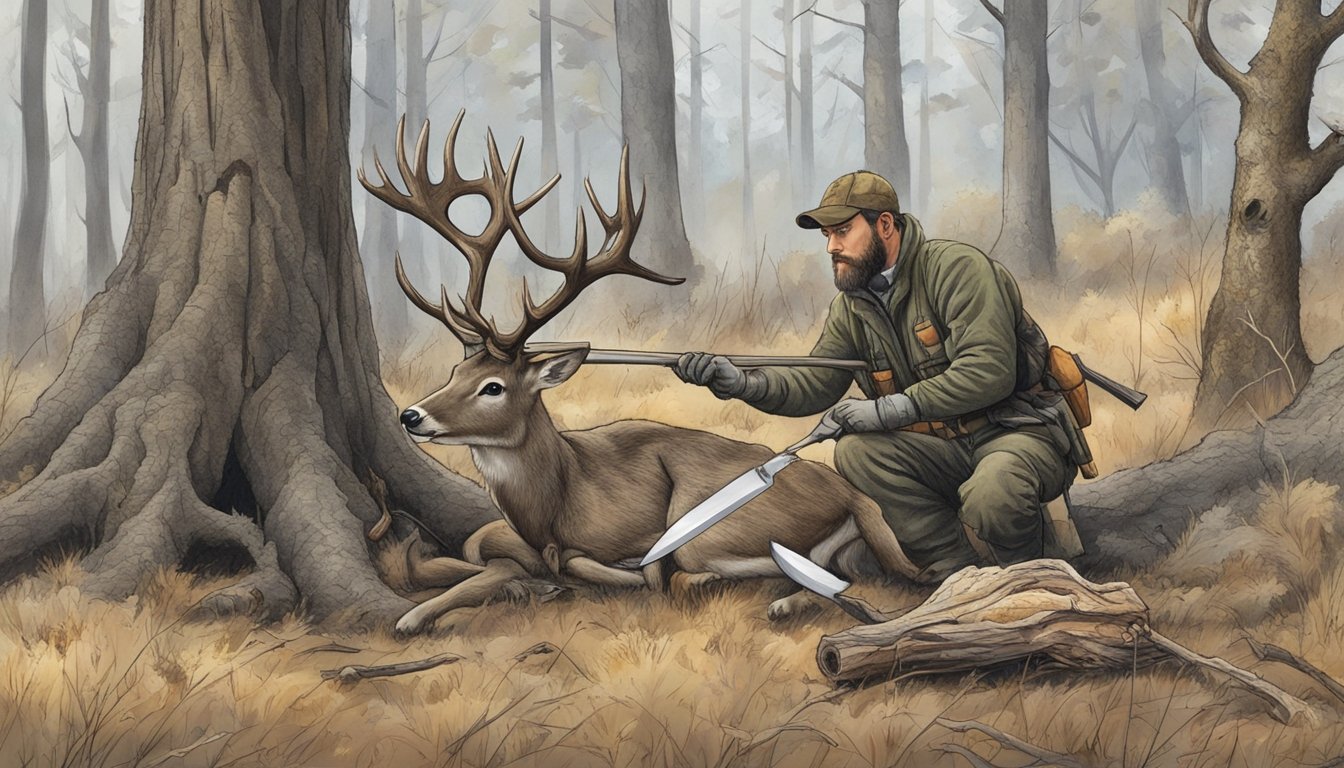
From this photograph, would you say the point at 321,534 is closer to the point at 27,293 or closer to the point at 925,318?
the point at 925,318

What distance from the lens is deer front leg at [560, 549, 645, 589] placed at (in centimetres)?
500

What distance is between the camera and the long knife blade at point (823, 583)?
4.69m

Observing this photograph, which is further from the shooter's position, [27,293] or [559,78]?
[559,78]

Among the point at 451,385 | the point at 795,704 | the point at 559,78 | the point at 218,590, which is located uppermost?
the point at 559,78

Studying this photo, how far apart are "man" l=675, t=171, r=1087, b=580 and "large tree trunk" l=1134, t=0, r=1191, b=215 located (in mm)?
10515

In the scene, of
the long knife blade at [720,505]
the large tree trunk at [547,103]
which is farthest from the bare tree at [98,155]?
the long knife blade at [720,505]

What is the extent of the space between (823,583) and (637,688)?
882 millimetres

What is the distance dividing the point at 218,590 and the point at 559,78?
17064 mm

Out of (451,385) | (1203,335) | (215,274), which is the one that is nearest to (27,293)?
(215,274)

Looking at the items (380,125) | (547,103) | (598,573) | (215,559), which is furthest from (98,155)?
(598,573)

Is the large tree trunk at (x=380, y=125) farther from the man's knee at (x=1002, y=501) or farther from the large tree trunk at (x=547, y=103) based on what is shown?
the man's knee at (x=1002, y=501)

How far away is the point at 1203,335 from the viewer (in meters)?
6.10

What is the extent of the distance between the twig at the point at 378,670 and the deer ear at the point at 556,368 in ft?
3.73

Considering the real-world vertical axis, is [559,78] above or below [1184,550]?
above
